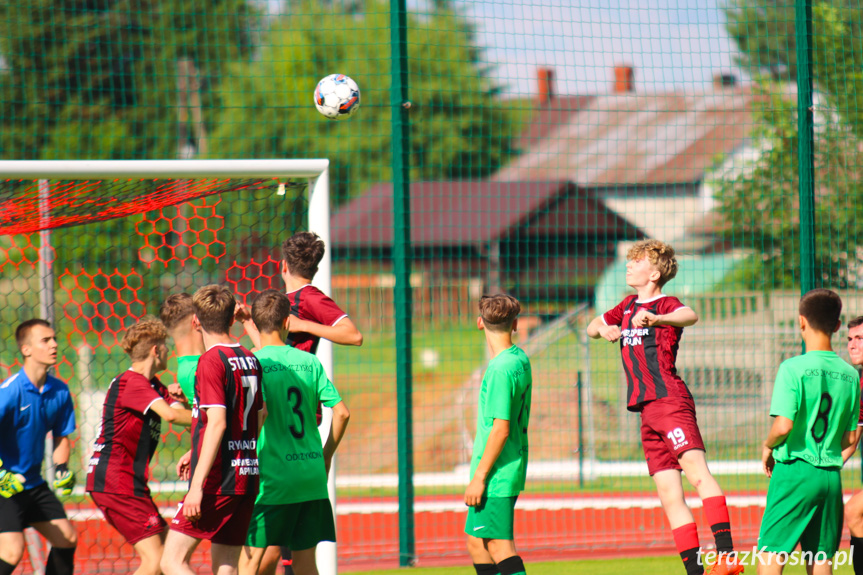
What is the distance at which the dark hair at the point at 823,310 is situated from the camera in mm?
4266

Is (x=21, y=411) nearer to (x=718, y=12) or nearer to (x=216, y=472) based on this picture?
(x=216, y=472)

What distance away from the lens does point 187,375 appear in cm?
452

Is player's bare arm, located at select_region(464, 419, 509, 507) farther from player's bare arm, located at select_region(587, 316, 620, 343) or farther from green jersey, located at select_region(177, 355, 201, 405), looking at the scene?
green jersey, located at select_region(177, 355, 201, 405)

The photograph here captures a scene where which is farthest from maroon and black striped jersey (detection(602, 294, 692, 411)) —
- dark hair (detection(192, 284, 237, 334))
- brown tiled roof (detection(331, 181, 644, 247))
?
brown tiled roof (detection(331, 181, 644, 247))

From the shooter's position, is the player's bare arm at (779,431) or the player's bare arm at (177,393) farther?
the player's bare arm at (177,393)

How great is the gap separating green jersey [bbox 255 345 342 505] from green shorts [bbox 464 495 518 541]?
0.75 m

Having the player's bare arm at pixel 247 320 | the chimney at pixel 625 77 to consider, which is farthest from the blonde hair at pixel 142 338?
the chimney at pixel 625 77

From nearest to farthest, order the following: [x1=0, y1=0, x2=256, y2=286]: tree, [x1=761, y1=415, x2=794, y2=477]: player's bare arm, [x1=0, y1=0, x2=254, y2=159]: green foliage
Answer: [x1=761, y1=415, x2=794, y2=477]: player's bare arm, [x1=0, y1=0, x2=256, y2=286]: tree, [x1=0, y1=0, x2=254, y2=159]: green foliage

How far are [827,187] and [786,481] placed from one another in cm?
400

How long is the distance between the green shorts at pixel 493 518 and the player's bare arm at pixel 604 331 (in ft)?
3.87

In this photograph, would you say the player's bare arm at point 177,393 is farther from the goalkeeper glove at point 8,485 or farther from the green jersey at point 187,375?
the goalkeeper glove at point 8,485

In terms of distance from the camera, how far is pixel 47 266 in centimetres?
595

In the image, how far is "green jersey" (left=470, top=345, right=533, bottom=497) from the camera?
419 cm

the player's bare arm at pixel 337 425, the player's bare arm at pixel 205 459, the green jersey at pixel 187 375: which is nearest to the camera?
the player's bare arm at pixel 205 459
